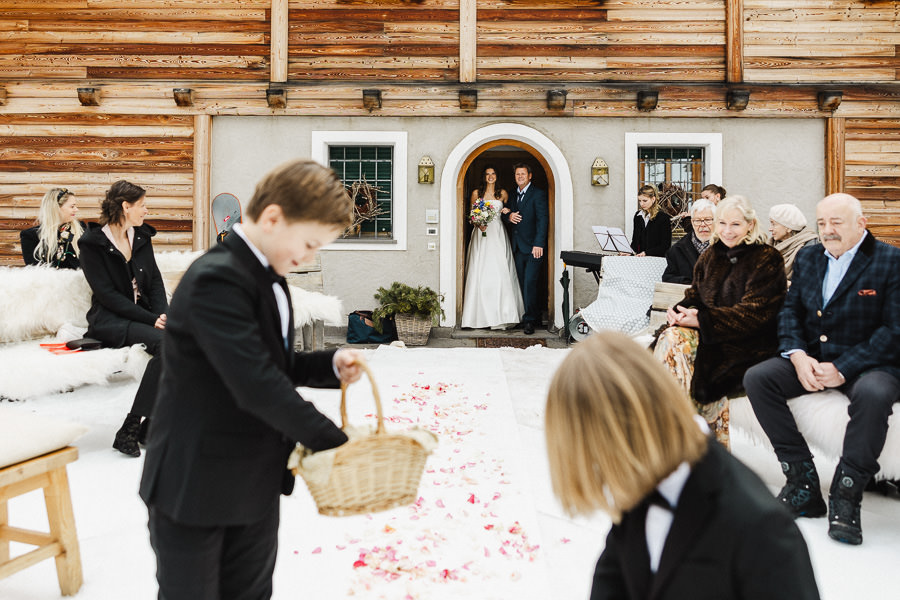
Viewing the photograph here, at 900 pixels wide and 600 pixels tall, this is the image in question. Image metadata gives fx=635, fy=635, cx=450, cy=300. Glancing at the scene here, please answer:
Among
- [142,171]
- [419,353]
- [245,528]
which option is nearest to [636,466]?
[245,528]

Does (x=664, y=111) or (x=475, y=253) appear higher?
(x=664, y=111)

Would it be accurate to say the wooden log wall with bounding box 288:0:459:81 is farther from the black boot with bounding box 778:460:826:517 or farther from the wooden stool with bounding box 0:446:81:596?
the wooden stool with bounding box 0:446:81:596

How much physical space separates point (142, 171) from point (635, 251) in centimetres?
710

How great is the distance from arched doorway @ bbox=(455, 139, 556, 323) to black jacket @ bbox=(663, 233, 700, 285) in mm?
3284

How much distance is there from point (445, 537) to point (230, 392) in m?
1.68

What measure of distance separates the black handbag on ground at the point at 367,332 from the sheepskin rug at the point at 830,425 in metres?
6.10

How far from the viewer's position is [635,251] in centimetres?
840

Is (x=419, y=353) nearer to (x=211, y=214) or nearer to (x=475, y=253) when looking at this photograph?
(x=475, y=253)

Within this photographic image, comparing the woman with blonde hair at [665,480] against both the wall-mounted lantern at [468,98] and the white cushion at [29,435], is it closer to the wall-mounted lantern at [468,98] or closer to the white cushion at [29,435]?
the white cushion at [29,435]

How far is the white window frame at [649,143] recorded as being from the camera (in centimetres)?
904

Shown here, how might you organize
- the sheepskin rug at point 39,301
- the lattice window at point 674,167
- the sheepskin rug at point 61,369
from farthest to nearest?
the lattice window at point 674,167 → the sheepskin rug at point 39,301 → the sheepskin rug at point 61,369

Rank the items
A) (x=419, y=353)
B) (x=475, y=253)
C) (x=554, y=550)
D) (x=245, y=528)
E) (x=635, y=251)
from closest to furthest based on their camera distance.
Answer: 1. (x=245, y=528)
2. (x=554, y=550)
3. (x=419, y=353)
4. (x=635, y=251)
5. (x=475, y=253)

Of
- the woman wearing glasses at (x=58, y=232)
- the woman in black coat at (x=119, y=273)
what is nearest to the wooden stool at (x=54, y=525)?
the woman in black coat at (x=119, y=273)

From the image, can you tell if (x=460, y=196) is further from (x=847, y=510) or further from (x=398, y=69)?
(x=847, y=510)
